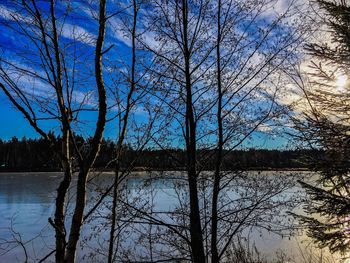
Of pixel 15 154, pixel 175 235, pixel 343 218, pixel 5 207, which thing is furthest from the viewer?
pixel 15 154

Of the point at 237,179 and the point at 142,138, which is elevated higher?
the point at 142,138

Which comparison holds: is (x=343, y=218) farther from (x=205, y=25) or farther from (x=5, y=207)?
(x=5, y=207)

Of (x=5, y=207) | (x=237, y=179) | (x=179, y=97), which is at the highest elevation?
(x=179, y=97)

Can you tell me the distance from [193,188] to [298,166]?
1.79m

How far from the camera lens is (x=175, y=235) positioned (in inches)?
249

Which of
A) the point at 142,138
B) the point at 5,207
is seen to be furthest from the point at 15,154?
the point at 142,138

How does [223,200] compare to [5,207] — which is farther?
[5,207]

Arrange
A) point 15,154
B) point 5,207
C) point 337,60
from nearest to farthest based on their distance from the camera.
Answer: point 337,60 → point 5,207 → point 15,154

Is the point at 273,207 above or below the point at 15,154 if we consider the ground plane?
below

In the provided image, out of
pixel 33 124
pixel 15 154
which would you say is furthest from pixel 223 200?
pixel 15 154

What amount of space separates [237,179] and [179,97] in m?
1.60

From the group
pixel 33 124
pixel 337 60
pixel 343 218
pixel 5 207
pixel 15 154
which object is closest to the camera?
pixel 33 124

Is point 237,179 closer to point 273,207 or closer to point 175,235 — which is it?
point 273,207

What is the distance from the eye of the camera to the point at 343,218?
553 cm
